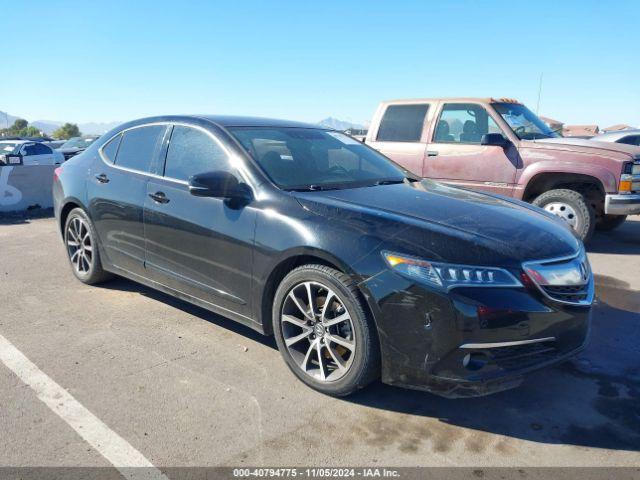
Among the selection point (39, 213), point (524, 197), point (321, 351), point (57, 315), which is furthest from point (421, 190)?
point (39, 213)

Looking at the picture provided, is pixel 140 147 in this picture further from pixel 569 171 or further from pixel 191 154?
pixel 569 171

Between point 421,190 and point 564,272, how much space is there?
1233 millimetres

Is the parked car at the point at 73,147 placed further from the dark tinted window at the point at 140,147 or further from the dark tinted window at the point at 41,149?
the dark tinted window at the point at 140,147

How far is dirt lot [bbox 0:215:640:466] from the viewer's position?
268 cm

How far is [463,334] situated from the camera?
2.71 metres

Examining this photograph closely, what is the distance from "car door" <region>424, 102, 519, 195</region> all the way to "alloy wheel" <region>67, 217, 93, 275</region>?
15.4 feet

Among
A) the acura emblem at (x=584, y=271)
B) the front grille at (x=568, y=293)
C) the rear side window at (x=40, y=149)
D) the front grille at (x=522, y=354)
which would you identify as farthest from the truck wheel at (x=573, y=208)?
the rear side window at (x=40, y=149)

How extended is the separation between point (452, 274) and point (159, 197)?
240 cm

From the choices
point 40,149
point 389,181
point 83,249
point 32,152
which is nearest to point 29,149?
point 32,152

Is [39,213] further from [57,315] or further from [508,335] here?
[508,335]

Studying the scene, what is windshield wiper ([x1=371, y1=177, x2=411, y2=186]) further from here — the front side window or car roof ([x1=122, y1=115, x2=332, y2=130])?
the front side window

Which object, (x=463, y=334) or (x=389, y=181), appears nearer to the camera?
(x=463, y=334)

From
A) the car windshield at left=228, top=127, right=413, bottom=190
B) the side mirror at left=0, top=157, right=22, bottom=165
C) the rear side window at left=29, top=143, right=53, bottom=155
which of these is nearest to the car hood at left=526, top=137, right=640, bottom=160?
the car windshield at left=228, top=127, right=413, bottom=190

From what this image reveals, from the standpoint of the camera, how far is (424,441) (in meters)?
2.79
